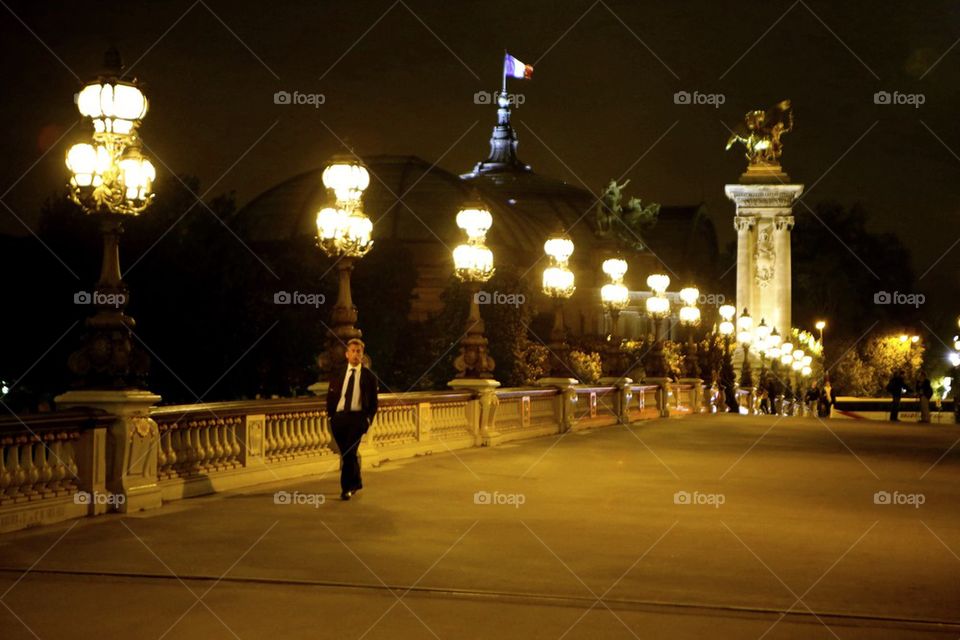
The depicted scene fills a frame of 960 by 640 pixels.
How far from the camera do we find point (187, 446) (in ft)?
54.8

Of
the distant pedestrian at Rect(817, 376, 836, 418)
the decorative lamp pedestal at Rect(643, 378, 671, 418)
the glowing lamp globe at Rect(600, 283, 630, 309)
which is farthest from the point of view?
the distant pedestrian at Rect(817, 376, 836, 418)

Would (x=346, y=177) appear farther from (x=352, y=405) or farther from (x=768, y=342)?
(x=768, y=342)

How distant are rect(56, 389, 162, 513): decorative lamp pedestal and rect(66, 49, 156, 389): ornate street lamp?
0.18 meters

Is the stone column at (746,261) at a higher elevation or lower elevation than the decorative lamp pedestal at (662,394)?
higher

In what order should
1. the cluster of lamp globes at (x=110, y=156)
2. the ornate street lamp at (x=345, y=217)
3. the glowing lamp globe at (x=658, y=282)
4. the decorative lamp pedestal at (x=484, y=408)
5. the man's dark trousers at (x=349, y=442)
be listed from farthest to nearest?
the glowing lamp globe at (x=658, y=282), the decorative lamp pedestal at (x=484, y=408), the ornate street lamp at (x=345, y=217), the man's dark trousers at (x=349, y=442), the cluster of lamp globes at (x=110, y=156)

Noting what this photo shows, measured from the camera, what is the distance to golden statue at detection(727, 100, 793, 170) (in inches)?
3629

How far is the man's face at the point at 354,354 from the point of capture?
16.7m

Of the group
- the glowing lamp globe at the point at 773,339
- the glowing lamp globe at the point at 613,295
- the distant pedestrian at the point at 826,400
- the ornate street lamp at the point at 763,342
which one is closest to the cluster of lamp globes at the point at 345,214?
the glowing lamp globe at the point at 613,295

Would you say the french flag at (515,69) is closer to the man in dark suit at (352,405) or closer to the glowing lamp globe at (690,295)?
the glowing lamp globe at (690,295)

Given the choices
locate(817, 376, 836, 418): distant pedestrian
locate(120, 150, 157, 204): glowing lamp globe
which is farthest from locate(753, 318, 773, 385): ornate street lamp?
locate(120, 150, 157, 204): glowing lamp globe

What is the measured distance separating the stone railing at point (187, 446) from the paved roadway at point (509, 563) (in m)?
0.38

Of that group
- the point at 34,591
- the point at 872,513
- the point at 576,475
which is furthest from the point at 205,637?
the point at 576,475

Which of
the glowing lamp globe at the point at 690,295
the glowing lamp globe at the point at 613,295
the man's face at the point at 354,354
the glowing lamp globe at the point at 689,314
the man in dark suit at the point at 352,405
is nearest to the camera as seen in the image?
the man in dark suit at the point at 352,405

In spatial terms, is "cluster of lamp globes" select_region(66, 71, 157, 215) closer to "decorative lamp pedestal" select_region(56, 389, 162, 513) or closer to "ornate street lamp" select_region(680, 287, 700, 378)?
"decorative lamp pedestal" select_region(56, 389, 162, 513)
